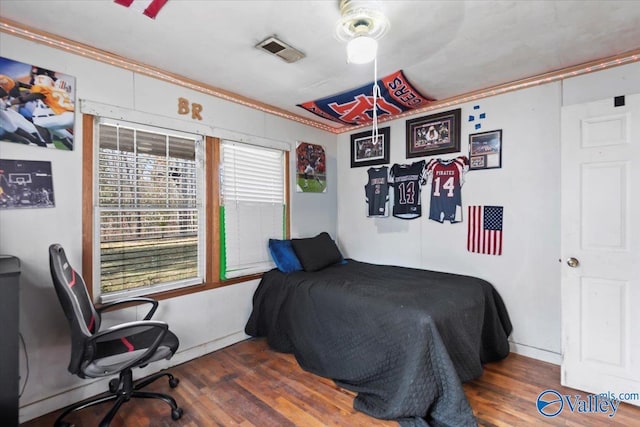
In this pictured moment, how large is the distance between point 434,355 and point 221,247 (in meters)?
2.08

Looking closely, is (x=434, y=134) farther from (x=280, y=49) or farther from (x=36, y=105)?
(x=36, y=105)

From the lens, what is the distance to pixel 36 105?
6.64 feet

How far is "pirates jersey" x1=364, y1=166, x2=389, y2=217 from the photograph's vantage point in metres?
3.70

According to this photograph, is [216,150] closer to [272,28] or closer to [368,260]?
[272,28]

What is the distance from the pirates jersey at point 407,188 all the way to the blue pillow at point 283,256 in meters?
1.29

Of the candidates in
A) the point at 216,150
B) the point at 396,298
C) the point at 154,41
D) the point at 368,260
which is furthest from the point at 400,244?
the point at 154,41

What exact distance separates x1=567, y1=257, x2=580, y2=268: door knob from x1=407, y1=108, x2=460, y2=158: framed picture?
1388 mm

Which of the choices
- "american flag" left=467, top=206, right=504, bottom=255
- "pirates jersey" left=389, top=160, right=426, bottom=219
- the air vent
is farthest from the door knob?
the air vent

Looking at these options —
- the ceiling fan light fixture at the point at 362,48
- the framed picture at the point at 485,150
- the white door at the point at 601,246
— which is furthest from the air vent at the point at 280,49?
→ the white door at the point at 601,246

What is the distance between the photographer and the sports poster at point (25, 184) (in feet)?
6.24

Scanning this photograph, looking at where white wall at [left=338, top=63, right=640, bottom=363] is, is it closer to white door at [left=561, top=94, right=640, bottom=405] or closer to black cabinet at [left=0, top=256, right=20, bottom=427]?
white door at [left=561, top=94, right=640, bottom=405]

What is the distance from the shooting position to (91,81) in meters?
2.25
